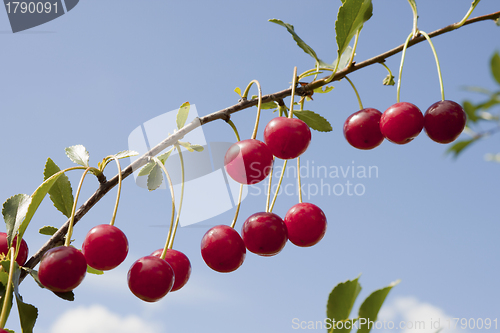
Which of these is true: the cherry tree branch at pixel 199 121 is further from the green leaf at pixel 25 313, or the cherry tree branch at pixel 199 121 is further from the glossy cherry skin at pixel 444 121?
the glossy cherry skin at pixel 444 121

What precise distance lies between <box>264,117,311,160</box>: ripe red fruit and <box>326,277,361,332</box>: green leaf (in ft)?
2.01

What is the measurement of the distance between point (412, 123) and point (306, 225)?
0.54 m

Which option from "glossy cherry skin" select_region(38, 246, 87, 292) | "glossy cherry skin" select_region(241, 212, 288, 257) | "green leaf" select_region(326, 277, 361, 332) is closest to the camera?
"green leaf" select_region(326, 277, 361, 332)

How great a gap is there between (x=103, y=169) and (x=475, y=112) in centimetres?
111

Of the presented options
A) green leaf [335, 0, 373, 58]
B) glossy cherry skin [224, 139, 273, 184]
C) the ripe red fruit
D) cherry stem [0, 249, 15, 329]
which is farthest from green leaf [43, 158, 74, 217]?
green leaf [335, 0, 373, 58]

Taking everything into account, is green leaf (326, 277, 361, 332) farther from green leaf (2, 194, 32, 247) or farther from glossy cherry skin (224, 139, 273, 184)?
green leaf (2, 194, 32, 247)

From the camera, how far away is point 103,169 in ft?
4.60

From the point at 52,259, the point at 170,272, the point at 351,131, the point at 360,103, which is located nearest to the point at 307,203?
the point at 351,131

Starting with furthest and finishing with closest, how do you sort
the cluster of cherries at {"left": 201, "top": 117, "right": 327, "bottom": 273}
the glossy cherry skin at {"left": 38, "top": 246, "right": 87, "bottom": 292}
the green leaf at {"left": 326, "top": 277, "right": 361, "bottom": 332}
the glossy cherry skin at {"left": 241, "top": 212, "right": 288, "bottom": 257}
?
the glossy cherry skin at {"left": 241, "top": 212, "right": 288, "bottom": 257}, the cluster of cherries at {"left": 201, "top": 117, "right": 327, "bottom": 273}, the glossy cherry skin at {"left": 38, "top": 246, "right": 87, "bottom": 292}, the green leaf at {"left": 326, "top": 277, "right": 361, "bottom": 332}

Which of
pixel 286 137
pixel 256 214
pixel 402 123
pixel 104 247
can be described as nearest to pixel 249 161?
pixel 286 137

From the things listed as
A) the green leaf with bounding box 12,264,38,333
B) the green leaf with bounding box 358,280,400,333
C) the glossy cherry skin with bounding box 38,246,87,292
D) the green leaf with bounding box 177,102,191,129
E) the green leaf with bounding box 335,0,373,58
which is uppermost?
the green leaf with bounding box 335,0,373,58

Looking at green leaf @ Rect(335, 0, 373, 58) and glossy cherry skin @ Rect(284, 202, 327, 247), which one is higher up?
green leaf @ Rect(335, 0, 373, 58)

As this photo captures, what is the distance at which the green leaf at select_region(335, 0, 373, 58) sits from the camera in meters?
1.50

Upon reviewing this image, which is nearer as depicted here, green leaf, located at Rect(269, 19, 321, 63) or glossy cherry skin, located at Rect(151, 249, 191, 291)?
glossy cherry skin, located at Rect(151, 249, 191, 291)
